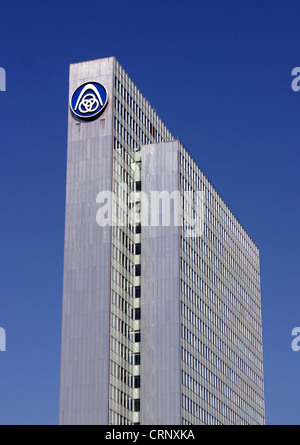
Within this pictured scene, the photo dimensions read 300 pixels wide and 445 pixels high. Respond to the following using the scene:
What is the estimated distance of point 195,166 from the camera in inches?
6988

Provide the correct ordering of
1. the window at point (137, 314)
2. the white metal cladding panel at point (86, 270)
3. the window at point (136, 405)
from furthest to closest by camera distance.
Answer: the window at point (137, 314) → the window at point (136, 405) → the white metal cladding panel at point (86, 270)

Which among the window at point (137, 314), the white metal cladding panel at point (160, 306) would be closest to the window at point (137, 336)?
the white metal cladding panel at point (160, 306)

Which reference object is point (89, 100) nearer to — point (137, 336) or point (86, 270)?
point (86, 270)

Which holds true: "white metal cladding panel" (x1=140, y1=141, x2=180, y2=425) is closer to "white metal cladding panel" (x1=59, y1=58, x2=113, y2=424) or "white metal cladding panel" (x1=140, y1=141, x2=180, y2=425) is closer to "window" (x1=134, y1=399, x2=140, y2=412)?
"window" (x1=134, y1=399, x2=140, y2=412)

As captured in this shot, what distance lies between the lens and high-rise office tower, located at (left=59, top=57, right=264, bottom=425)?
149 meters

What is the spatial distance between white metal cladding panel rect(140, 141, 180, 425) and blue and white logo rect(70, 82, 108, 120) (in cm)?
1338

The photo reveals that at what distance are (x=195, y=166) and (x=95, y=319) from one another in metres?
42.6

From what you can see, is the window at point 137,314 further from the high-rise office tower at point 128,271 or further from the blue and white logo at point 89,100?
the blue and white logo at point 89,100

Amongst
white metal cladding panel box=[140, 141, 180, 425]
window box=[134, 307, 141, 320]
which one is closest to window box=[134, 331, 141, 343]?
white metal cladding panel box=[140, 141, 180, 425]

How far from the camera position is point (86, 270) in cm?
15338

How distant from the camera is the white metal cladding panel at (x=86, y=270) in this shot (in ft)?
480

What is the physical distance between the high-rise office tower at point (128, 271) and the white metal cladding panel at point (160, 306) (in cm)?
18
